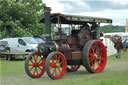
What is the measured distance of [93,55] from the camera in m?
11.8

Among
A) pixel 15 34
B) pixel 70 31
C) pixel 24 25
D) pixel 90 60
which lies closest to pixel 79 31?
pixel 70 31

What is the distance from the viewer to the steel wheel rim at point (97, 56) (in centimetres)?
1173

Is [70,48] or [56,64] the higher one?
[70,48]

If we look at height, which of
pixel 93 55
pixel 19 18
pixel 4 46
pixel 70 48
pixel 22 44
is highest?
pixel 19 18

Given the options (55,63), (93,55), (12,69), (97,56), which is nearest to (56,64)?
(55,63)

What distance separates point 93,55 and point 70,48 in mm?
1031

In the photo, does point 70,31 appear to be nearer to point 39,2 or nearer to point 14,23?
point 14,23

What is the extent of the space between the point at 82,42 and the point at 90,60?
0.80 metres

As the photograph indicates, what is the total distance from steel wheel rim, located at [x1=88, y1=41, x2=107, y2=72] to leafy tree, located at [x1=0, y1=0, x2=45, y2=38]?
57.3 feet

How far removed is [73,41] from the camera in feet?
38.6

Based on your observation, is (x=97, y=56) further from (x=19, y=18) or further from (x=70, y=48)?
(x=19, y=18)

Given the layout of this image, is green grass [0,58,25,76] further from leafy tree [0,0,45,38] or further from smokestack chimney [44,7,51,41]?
leafy tree [0,0,45,38]

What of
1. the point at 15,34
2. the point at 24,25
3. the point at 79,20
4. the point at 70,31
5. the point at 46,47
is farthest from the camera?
the point at 24,25

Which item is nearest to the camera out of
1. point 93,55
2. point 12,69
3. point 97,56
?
point 93,55
